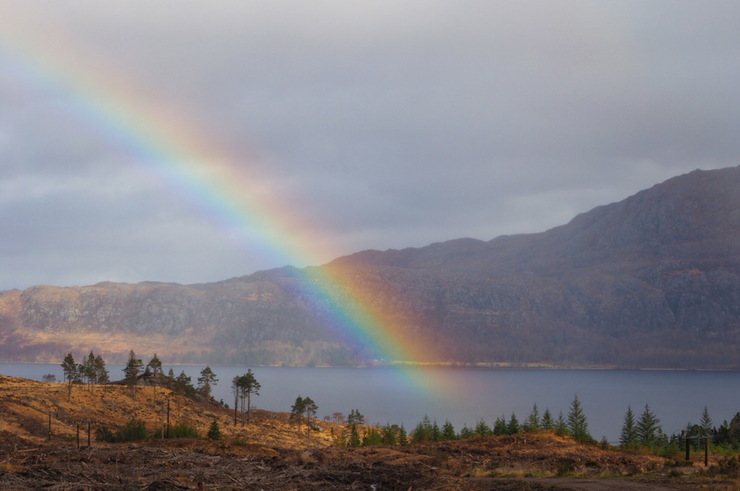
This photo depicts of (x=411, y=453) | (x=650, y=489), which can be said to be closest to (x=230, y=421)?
(x=411, y=453)

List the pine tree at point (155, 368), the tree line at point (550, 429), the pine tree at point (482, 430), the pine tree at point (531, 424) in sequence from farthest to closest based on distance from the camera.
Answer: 1. the pine tree at point (155, 368)
2. the pine tree at point (482, 430)
3. the pine tree at point (531, 424)
4. the tree line at point (550, 429)

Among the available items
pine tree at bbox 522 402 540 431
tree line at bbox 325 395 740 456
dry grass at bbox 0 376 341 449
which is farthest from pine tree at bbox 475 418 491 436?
dry grass at bbox 0 376 341 449

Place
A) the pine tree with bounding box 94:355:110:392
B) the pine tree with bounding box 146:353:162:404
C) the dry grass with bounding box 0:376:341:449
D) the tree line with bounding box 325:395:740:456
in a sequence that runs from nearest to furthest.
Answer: the tree line with bounding box 325:395:740:456 < the dry grass with bounding box 0:376:341:449 < the pine tree with bounding box 146:353:162:404 < the pine tree with bounding box 94:355:110:392

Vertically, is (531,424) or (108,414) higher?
(108,414)

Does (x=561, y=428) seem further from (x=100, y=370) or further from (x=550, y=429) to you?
(x=100, y=370)

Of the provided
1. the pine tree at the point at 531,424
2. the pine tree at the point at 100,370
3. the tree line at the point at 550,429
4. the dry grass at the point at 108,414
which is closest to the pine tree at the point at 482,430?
the tree line at the point at 550,429

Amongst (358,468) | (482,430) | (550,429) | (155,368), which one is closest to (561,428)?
(482,430)

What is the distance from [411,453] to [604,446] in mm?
14714

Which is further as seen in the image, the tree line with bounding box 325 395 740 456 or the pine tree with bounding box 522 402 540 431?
the pine tree with bounding box 522 402 540 431

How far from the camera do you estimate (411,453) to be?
3972cm

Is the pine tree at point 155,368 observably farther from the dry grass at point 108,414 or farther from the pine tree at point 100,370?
the pine tree at point 100,370

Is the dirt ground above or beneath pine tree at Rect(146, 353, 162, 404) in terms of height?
above

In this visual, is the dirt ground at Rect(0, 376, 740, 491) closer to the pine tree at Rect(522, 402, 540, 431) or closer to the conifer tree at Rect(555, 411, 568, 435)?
the conifer tree at Rect(555, 411, 568, 435)

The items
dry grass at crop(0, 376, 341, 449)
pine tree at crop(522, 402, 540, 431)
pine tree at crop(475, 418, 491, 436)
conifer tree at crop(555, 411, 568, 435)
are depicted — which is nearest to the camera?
conifer tree at crop(555, 411, 568, 435)
